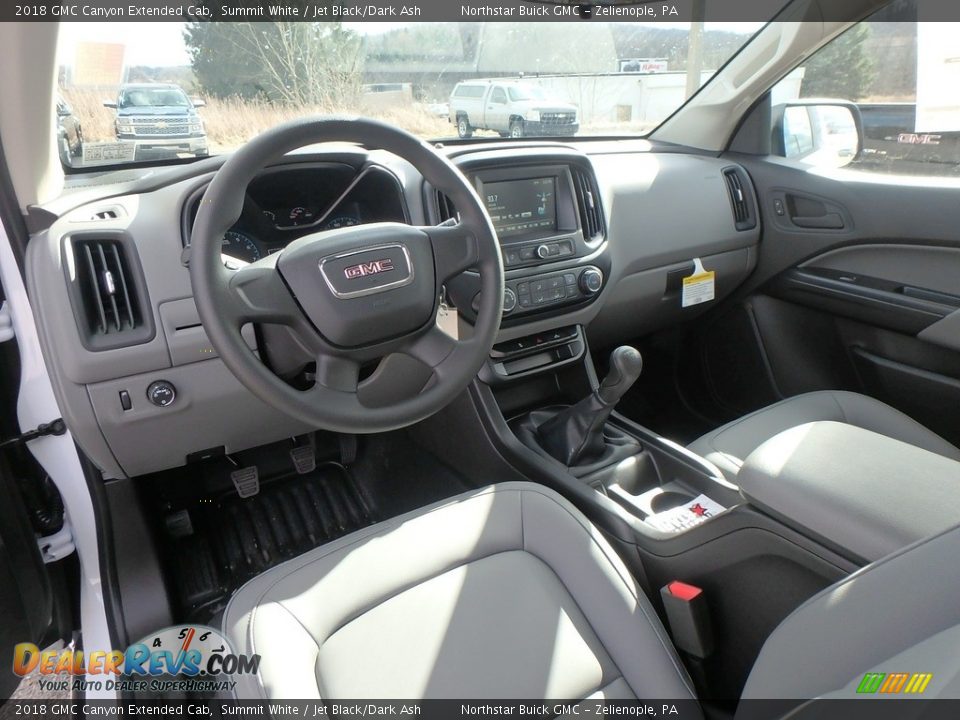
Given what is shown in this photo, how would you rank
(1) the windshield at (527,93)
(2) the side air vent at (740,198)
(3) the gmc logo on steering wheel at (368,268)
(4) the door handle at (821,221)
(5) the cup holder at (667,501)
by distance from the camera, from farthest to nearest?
(2) the side air vent at (740,198)
(4) the door handle at (821,221)
(1) the windshield at (527,93)
(5) the cup holder at (667,501)
(3) the gmc logo on steering wheel at (368,268)

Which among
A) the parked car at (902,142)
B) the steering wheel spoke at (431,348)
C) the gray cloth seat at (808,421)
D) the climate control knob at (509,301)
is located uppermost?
the parked car at (902,142)

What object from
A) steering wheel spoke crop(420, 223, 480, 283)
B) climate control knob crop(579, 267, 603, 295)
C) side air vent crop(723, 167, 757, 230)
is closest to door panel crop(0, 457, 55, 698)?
steering wheel spoke crop(420, 223, 480, 283)

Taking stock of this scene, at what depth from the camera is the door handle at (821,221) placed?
2.19 meters

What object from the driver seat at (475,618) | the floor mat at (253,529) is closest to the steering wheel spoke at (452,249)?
the driver seat at (475,618)

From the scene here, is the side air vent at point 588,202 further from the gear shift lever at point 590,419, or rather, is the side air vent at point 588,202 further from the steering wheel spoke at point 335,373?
the steering wheel spoke at point 335,373

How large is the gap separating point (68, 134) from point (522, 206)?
43.1 inches

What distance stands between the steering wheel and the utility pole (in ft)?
4.46

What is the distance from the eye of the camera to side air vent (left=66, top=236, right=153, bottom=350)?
4.20 feet

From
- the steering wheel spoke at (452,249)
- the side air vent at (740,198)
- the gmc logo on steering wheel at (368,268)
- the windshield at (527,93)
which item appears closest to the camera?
the gmc logo on steering wheel at (368,268)

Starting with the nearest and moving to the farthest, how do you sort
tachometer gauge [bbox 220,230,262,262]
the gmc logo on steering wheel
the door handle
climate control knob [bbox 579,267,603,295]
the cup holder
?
the gmc logo on steering wheel, tachometer gauge [bbox 220,230,262,262], the cup holder, climate control knob [bbox 579,267,603,295], the door handle

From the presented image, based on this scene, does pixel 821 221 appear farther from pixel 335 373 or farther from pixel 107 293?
pixel 107 293

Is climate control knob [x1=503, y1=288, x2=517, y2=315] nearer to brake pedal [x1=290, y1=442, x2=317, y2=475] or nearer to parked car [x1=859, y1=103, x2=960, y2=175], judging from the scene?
brake pedal [x1=290, y1=442, x2=317, y2=475]

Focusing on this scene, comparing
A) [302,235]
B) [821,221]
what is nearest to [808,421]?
[821,221]

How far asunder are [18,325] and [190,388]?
340mm
